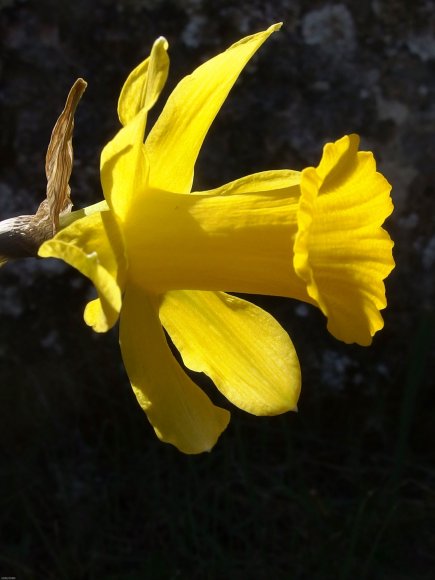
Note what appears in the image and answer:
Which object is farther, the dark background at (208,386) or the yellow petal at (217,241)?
the dark background at (208,386)

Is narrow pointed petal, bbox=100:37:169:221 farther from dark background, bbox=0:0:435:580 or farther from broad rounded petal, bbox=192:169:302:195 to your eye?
dark background, bbox=0:0:435:580

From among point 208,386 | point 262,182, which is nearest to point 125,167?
point 262,182

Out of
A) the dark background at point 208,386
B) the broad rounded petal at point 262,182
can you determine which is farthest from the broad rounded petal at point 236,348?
the dark background at point 208,386

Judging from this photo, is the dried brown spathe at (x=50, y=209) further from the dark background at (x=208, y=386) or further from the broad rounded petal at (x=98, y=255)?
the dark background at (x=208, y=386)

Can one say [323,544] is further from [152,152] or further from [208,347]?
[152,152]

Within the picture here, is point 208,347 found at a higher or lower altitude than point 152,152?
lower

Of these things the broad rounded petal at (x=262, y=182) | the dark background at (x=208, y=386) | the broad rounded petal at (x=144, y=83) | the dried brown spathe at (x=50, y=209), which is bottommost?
the dark background at (x=208, y=386)

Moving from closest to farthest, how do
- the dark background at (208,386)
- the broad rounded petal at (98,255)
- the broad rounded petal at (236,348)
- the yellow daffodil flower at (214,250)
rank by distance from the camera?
the broad rounded petal at (98,255) < the yellow daffodil flower at (214,250) < the broad rounded petal at (236,348) < the dark background at (208,386)

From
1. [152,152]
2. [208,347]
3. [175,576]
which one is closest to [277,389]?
[208,347]
